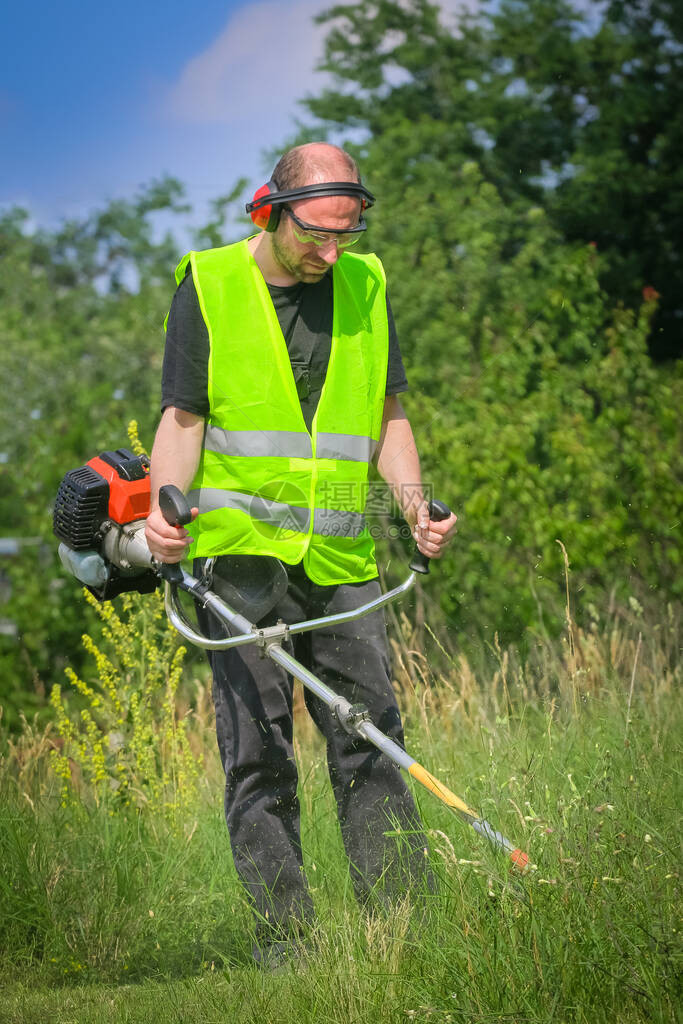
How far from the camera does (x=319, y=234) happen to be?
117 inches

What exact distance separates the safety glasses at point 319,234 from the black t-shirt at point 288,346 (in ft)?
0.79

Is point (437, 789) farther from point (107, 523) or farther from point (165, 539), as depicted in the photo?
point (107, 523)

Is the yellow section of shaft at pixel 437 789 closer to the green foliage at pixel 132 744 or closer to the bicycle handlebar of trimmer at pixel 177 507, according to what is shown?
the bicycle handlebar of trimmer at pixel 177 507

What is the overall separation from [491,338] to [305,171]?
8.92 meters

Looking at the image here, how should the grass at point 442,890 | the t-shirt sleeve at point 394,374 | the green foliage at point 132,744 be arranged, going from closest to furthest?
the grass at point 442,890, the t-shirt sleeve at point 394,374, the green foliage at point 132,744

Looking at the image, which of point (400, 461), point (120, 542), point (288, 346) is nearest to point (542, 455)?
point (400, 461)

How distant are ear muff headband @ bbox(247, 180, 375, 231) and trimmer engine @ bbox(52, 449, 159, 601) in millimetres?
807

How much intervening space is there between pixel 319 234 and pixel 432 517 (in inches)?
30.6

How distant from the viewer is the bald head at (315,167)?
2.95 meters

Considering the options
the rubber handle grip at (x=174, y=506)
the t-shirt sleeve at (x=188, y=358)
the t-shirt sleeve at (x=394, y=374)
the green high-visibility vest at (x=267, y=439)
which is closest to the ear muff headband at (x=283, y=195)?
the green high-visibility vest at (x=267, y=439)

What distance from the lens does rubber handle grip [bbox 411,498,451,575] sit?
2.90 meters

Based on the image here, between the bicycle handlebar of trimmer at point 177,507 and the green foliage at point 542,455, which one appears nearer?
the bicycle handlebar of trimmer at point 177,507

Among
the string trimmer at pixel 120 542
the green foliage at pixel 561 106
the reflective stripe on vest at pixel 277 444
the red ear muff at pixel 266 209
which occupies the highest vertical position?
the green foliage at pixel 561 106

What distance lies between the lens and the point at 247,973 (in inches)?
114
